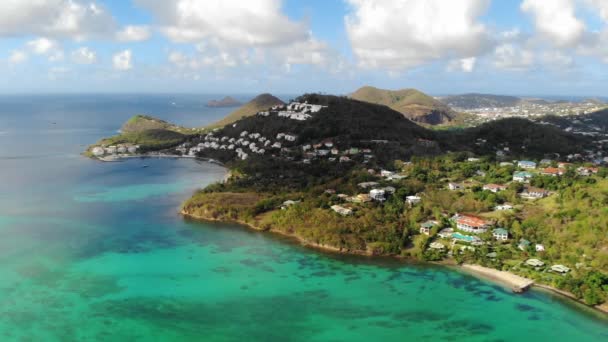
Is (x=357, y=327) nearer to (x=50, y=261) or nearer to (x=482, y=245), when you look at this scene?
(x=482, y=245)

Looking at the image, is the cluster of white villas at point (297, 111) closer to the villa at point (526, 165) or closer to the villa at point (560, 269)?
the villa at point (526, 165)

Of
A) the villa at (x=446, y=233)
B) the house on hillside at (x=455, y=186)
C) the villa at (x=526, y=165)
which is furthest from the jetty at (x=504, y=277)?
the villa at (x=526, y=165)

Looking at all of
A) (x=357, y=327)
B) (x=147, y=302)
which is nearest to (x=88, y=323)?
(x=147, y=302)

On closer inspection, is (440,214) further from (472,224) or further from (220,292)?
(220,292)

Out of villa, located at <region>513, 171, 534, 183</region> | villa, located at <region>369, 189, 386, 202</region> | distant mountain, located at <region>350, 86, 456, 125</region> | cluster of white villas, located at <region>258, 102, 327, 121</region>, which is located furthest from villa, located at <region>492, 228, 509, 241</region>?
distant mountain, located at <region>350, 86, 456, 125</region>

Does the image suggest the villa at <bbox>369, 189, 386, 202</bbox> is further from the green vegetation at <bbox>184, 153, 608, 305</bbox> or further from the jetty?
the jetty

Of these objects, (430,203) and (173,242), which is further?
(430,203)
